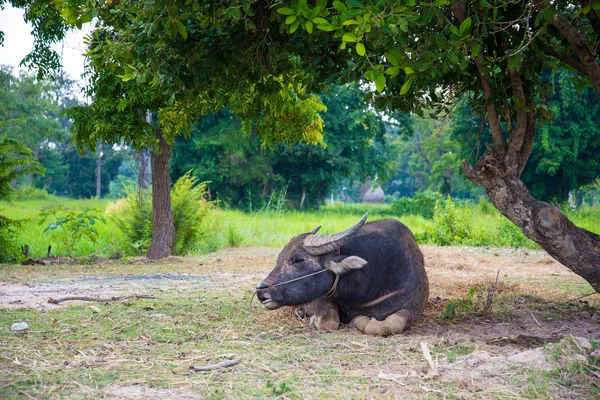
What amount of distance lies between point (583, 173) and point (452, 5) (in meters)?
23.1

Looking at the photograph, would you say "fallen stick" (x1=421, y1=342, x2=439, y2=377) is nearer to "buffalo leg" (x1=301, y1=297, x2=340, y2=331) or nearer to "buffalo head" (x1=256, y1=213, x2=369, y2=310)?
"buffalo head" (x1=256, y1=213, x2=369, y2=310)

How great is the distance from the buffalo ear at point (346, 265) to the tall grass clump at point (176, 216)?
834 cm

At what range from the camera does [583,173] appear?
85.6 feet

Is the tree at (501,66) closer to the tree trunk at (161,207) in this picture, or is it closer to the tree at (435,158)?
the tree trunk at (161,207)

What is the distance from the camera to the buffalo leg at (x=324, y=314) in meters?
5.92

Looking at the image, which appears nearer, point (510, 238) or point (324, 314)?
point (324, 314)

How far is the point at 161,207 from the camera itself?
12641 millimetres

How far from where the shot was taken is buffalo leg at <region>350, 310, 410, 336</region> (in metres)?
5.63

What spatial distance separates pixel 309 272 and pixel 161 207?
7.41 meters

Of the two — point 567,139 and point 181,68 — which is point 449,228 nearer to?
point 567,139

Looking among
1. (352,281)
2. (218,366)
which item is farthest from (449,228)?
(218,366)

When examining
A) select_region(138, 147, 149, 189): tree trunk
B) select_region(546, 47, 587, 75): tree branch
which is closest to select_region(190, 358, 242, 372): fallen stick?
→ select_region(546, 47, 587, 75): tree branch

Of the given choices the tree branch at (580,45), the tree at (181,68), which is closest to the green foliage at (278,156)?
the tree at (181,68)

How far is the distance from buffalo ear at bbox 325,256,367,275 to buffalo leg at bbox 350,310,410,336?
50cm
